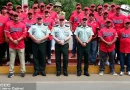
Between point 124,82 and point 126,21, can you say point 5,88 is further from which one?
point 126,21

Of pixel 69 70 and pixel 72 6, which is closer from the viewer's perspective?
pixel 69 70

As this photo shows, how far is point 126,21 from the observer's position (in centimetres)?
963

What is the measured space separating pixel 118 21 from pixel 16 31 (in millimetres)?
3339

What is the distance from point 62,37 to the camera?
31.7 ft

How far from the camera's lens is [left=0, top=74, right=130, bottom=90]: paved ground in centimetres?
904

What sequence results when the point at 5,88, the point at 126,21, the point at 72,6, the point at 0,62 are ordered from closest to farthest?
the point at 5,88
the point at 126,21
the point at 0,62
the point at 72,6

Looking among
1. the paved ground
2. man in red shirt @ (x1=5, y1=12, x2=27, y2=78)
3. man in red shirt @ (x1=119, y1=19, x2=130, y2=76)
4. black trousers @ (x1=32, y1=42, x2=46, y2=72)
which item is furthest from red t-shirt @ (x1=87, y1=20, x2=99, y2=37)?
man in red shirt @ (x1=5, y1=12, x2=27, y2=78)

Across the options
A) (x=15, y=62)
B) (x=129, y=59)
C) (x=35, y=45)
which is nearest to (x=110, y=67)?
(x=129, y=59)

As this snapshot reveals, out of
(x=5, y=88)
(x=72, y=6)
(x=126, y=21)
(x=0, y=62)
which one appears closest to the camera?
(x=5, y=88)

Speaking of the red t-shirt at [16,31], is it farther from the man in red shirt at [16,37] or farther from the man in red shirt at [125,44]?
the man in red shirt at [125,44]

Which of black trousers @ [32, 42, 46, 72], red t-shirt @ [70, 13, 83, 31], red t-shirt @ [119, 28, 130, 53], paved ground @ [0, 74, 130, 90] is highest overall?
red t-shirt @ [70, 13, 83, 31]

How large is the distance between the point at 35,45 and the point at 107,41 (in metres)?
2.29

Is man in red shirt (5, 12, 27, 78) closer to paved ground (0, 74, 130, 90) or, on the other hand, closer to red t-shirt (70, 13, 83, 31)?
paved ground (0, 74, 130, 90)

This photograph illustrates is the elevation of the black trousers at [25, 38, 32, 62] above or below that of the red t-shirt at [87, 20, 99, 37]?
below
